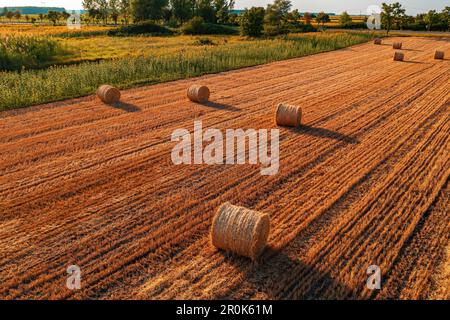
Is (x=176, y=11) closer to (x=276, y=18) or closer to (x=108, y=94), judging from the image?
(x=276, y=18)

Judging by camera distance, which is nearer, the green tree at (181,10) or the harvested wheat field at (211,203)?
the harvested wheat field at (211,203)

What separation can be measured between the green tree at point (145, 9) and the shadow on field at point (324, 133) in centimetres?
7362

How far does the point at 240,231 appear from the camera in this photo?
20.3ft

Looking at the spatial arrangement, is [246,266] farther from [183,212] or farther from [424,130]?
[424,130]

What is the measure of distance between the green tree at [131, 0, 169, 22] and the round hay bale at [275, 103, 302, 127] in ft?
240

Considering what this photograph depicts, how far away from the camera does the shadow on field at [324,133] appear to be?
11922mm

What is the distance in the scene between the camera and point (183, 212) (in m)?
7.75

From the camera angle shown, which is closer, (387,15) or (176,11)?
(387,15)

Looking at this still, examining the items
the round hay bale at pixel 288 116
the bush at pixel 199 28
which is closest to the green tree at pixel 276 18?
the bush at pixel 199 28

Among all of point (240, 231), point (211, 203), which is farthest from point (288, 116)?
point (240, 231)

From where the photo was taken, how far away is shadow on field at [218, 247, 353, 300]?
557 cm

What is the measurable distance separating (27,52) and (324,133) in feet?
80.5

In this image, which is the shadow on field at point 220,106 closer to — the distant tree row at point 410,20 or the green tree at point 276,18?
the green tree at point 276,18
